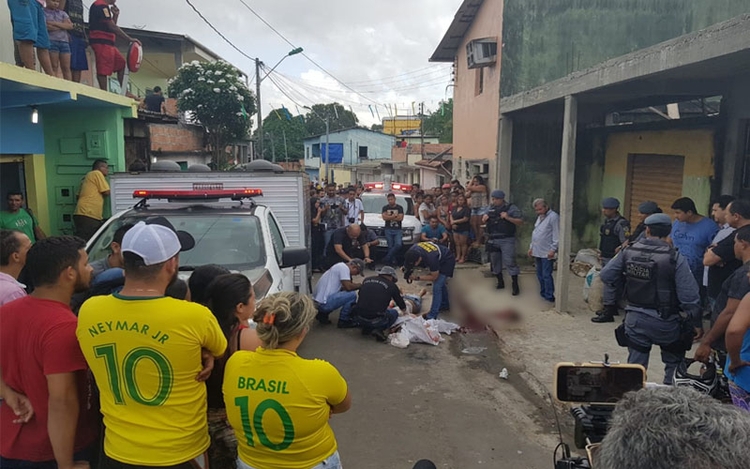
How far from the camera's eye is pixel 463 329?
7.85 m

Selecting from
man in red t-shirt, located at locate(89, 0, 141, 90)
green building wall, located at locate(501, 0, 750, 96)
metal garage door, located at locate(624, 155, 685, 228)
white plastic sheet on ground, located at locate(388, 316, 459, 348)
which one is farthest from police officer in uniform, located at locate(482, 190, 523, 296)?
man in red t-shirt, located at locate(89, 0, 141, 90)

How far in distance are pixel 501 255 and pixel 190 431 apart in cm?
814

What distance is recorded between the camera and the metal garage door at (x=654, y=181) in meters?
9.62

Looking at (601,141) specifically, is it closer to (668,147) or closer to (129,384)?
(668,147)

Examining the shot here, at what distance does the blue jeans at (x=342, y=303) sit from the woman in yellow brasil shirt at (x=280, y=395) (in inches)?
211

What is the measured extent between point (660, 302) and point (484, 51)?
379 inches

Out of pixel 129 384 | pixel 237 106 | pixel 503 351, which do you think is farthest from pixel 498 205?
pixel 237 106

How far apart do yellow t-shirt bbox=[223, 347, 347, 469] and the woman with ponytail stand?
0.25m

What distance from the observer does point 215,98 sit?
15.9 m

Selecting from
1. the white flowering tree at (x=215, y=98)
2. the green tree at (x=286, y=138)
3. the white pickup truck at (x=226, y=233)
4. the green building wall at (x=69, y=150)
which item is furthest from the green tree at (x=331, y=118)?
the white pickup truck at (x=226, y=233)

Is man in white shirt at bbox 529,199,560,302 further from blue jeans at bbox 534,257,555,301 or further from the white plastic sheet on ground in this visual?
the white plastic sheet on ground

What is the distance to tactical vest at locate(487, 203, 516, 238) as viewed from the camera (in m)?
9.54

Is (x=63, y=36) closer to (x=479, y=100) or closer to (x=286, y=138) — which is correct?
(x=479, y=100)

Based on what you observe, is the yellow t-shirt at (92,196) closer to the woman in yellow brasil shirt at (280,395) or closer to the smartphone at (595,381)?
the woman in yellow brasil shirt at (280,395)
